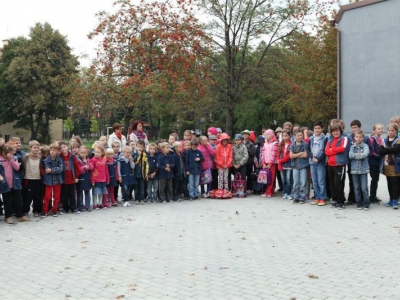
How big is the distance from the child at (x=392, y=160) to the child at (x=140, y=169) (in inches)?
224

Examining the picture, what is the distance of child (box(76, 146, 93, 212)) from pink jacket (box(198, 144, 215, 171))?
10.7 ft

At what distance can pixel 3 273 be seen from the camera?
5875mm

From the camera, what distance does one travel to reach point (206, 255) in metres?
6.61

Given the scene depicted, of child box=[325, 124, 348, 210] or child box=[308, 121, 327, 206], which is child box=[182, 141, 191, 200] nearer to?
child box=[308, 121, 327, 206]

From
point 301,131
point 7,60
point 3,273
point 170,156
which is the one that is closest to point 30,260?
point 3,273

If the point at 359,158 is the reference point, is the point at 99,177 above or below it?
below

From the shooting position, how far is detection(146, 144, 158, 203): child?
1166 cm

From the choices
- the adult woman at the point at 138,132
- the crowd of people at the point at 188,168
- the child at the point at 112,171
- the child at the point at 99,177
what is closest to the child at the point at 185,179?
the crowd of people at the point at 188,168

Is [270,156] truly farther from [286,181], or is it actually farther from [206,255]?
[206,255]

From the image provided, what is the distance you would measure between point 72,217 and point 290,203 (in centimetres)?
522

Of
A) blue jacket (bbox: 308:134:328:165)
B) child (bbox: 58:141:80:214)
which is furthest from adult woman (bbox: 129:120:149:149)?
blue jacket (bbox: 308:134:328:165)

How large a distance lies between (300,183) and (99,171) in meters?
4.95

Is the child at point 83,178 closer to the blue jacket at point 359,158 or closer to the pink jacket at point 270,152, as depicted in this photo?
the pink jacket at point 270,152

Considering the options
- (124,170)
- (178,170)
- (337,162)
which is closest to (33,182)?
(124,170)
